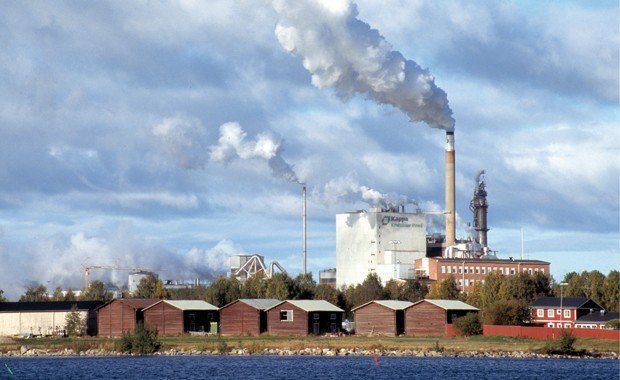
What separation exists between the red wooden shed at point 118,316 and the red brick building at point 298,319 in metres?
11.8

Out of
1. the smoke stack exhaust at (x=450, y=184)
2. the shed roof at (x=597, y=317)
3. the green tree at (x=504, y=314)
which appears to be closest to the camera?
the green tree at (x=504, y=314)

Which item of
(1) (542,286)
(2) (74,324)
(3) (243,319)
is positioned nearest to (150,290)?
(2) (74,324)

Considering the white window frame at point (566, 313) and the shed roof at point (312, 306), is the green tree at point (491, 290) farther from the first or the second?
the shed roof at point (312, 306)

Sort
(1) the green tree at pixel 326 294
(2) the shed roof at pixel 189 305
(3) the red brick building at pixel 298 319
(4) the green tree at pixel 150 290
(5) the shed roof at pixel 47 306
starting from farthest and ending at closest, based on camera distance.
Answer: (4) the green tree at pixel 150 290, (1) the green tree at pixel 326 294, (5) the shed roof at pixel 47 306, (2) the shed roof at pixel 189 305, (3) the red brick building at pixel 298 319

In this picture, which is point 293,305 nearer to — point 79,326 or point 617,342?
point 79,326

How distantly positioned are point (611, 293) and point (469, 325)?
41929mm

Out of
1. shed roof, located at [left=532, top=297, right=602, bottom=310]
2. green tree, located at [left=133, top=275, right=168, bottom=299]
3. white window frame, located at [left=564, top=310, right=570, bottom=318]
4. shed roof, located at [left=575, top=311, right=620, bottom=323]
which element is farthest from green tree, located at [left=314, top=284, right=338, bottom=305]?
shed roof, located at [left=575, top=311, right=620, bottom=323]

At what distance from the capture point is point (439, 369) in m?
73.4

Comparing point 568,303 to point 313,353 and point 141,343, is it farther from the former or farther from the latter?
point 141,343

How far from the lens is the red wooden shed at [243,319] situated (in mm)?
107562

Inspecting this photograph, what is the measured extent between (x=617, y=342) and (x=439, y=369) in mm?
21664

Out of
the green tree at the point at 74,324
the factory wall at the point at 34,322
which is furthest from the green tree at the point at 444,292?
the green tree at the point at 74,324

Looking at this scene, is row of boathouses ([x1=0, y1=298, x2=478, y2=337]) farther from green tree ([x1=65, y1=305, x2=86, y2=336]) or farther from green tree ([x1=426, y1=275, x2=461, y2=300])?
green tree ([x1=426, y1=275, x2=461, y2=300])

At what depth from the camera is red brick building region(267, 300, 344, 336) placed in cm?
10612
